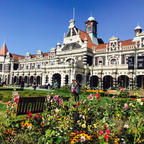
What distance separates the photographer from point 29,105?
8.20 metres

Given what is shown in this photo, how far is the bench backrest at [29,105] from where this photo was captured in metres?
7.70

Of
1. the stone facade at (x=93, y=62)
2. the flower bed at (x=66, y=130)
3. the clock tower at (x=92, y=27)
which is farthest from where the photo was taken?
the clock tower at (x=92, y=27)

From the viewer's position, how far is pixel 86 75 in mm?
31172

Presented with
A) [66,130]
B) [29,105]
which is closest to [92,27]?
[29,105]

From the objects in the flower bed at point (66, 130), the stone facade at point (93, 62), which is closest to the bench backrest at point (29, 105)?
the flower bed at point (66, 130)

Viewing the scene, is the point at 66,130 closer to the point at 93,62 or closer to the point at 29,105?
the point at 29,105

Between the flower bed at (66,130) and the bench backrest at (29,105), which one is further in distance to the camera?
the bench backrest at (29,105)

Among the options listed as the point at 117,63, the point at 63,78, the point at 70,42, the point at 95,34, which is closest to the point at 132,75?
A: the point at 117,63

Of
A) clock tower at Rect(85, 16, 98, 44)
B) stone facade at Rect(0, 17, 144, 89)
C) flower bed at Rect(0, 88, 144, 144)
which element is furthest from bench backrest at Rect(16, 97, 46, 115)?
clock tower at Rect(85, 16, 98, 44)

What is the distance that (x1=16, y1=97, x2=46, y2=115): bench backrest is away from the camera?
25.3 feet

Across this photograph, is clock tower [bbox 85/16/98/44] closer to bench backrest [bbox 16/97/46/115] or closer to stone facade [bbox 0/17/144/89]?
stone facade [bbox 0/17/144/89]

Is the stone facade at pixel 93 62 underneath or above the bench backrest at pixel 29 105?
above

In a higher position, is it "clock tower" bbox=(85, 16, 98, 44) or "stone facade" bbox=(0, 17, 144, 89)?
"clock tower" bbox=(85, 16, 98, 44)

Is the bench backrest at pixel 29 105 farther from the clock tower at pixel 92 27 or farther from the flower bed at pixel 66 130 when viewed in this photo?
the clock tower at pixel 92 27
